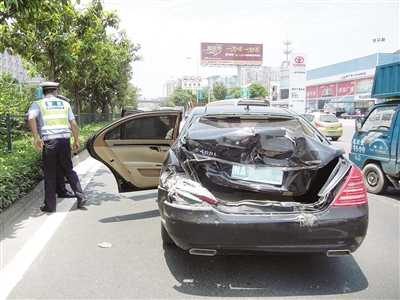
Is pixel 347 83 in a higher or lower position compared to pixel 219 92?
higher

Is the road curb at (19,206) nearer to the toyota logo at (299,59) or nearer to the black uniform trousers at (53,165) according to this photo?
the black uniform trousers at (53,165)

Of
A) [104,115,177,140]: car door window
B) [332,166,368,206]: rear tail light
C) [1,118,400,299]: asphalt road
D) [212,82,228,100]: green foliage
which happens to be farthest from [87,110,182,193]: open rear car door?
[212,82,228,100]: green foliage

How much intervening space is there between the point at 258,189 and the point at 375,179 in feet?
13.9

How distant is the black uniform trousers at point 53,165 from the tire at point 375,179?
17.0 feet

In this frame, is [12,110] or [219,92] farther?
[219,92]

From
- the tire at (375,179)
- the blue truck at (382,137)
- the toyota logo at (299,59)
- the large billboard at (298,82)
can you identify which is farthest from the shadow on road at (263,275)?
the toyota logo at (299,59)

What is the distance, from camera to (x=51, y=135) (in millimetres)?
5145

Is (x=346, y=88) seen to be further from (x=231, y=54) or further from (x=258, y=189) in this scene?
(x=258, y=189)

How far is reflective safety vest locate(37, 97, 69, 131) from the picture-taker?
5164mm

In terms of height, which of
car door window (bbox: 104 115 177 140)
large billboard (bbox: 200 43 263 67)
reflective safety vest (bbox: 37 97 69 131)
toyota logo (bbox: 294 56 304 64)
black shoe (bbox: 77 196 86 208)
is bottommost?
black shoe (bbox: 77 196 86 208)

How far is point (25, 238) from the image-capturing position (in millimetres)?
4230

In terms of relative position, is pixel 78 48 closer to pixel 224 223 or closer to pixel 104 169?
pixel 104 169

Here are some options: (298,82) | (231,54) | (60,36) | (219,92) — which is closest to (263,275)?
(60,36)

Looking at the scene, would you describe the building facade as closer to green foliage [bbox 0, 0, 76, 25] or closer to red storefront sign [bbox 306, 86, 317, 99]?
red storefront sign [bbox 306, 86, 317, 99]
